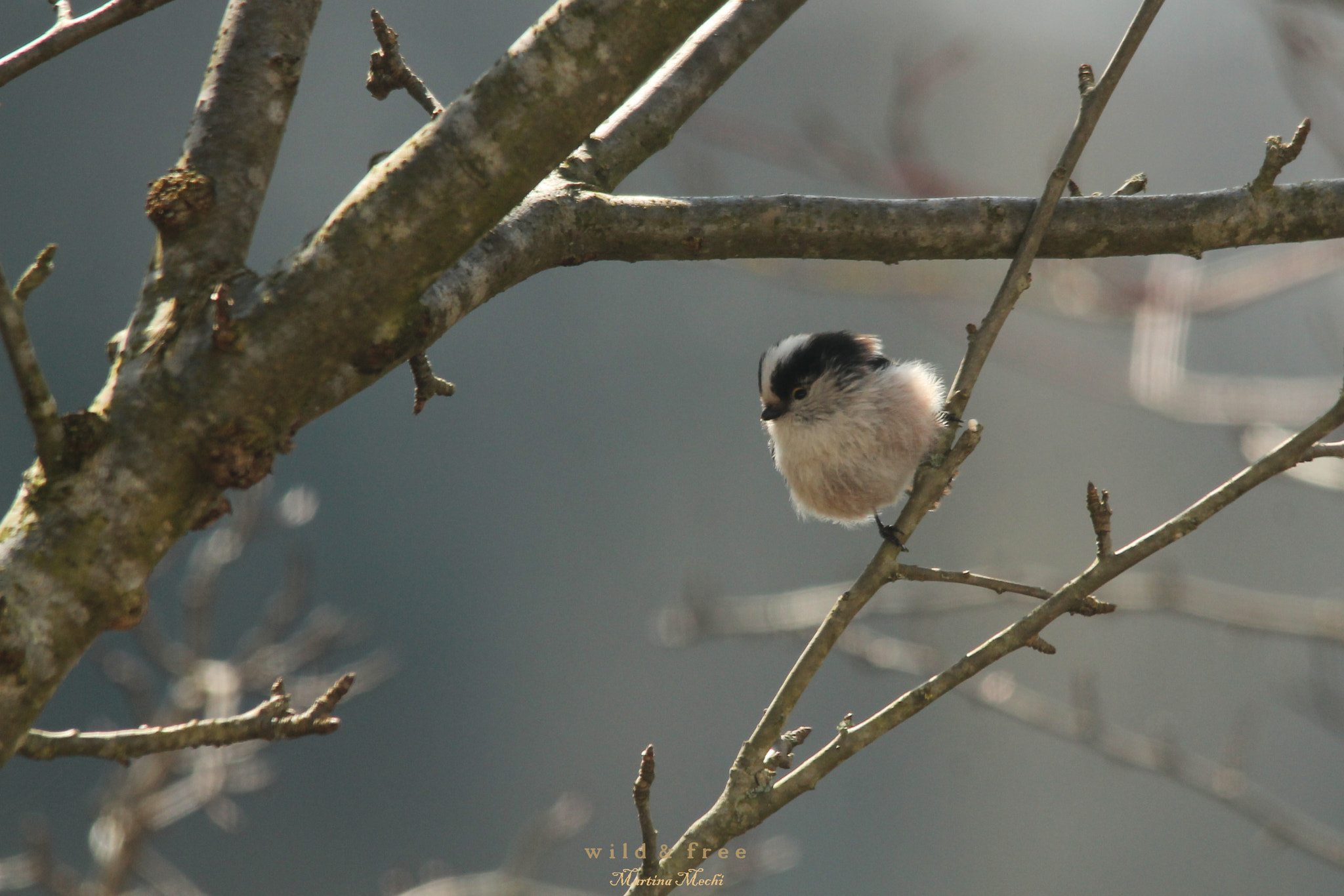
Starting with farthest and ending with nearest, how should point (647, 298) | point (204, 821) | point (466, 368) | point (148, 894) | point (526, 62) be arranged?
point (647, 298)
point (466, 368)
point (204, 821)
point (148, 894)
point (526, 62)

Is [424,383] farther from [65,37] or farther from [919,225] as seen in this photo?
[919,225]

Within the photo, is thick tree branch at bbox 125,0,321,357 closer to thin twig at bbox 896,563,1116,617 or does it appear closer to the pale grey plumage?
thin twig at bbox 896,563,1116,617

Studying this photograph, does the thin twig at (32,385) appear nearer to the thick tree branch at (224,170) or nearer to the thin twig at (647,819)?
the thick tree branch at (224,170)

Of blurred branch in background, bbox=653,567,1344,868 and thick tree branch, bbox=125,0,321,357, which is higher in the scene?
thick tree branch, bbox=125,0,321,357

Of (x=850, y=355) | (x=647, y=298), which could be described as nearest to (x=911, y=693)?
(x=850, y=355)

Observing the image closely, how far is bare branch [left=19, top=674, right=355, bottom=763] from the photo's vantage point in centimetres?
111

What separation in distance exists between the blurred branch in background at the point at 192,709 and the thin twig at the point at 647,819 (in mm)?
1757

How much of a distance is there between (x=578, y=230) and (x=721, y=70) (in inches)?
20.3

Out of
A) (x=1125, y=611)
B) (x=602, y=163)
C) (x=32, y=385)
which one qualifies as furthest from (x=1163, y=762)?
(x=32, y=385)

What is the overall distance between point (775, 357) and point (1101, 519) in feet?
4.49

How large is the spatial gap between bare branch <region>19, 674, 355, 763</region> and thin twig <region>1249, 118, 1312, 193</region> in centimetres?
146

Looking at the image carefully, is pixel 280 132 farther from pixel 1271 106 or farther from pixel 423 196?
pixel 1271 106

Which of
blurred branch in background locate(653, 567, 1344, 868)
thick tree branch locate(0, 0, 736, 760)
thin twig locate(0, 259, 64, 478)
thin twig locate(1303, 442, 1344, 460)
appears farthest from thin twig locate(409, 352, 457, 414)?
blurred branch in background locate(653, 567, 1344, 868)

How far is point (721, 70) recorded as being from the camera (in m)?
1.73
